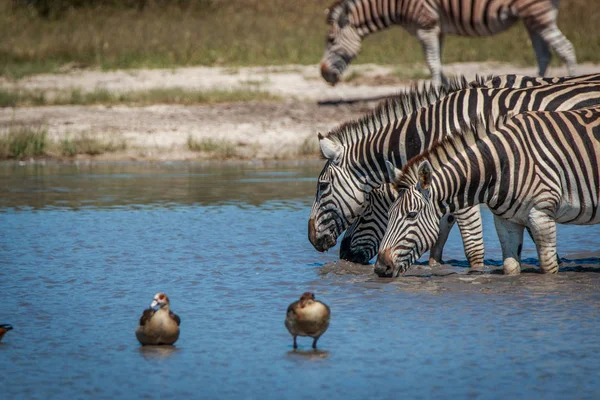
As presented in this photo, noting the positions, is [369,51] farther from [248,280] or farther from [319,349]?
[319,349]

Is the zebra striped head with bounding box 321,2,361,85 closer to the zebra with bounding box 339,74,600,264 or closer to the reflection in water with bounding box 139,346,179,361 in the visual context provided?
the zebra with bounding box 339,74,600,264

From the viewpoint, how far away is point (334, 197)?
9.50 m

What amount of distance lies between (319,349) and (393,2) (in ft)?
40.5

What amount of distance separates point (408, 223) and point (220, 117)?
31.7 feet

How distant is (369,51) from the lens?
2220 centimetres

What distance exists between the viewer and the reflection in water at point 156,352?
670cm

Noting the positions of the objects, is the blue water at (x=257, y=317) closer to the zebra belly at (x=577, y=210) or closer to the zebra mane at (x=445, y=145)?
the zebra belly at (x=577, y=210)

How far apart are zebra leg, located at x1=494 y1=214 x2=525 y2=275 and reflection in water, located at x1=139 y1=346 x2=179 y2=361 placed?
2946mm

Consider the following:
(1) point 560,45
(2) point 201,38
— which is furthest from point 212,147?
(2) point 201,38

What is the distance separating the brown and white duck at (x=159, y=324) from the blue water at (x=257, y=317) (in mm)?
94

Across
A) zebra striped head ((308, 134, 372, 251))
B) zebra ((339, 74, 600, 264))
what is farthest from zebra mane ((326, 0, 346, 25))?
zebra striped head ((308, 134, 372, 251))

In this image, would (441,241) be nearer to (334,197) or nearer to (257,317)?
(334,197)

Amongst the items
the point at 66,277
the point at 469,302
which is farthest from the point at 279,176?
the point at 469,302

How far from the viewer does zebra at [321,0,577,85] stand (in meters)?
18.0
